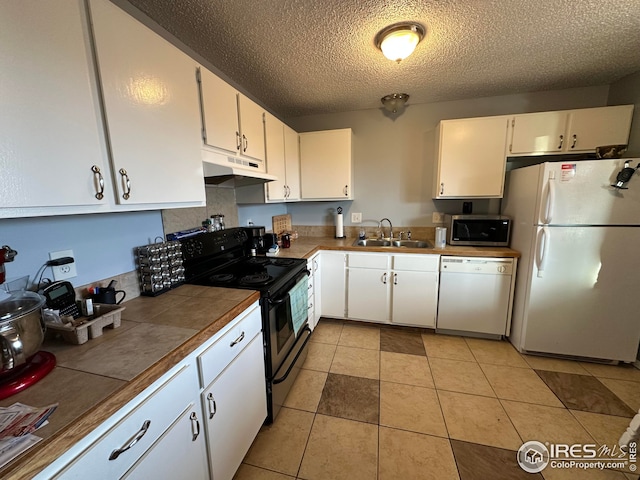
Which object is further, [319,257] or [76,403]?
[319,257]

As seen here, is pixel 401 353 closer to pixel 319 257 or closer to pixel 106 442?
pixel 319 257

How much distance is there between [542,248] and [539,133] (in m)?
1.10

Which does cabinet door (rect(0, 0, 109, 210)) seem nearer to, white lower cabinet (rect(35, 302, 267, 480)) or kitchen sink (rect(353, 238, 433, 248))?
white lower cabinet (rect(35, 302, 267, 480))

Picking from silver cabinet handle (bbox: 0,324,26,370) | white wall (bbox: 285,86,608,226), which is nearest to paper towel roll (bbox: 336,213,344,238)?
white wall (bbox: 285,86,608,226)

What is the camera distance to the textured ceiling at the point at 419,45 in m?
1.35

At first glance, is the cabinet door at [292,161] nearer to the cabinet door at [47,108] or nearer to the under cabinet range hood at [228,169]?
the under cabinet range hood at [228,169]

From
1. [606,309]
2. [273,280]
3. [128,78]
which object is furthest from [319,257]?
[606,309]

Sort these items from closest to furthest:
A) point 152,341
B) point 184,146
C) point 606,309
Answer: point 152,341
point 184,146
point 606,309

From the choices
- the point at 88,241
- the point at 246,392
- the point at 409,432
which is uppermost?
the point at 88,241

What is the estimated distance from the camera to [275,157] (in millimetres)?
2234

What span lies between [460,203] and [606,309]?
143cm

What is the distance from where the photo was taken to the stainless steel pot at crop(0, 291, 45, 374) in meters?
0.65

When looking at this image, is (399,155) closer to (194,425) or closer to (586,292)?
(586,292)

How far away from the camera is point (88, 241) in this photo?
3.69ft
